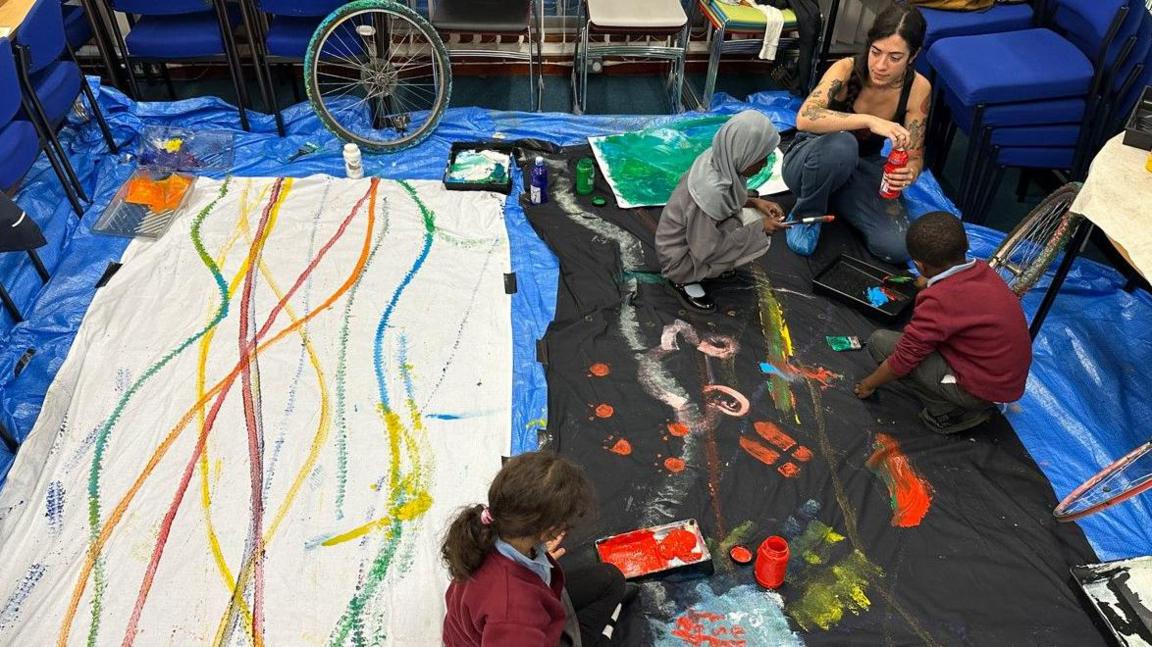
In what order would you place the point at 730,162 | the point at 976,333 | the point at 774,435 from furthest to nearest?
1. the point at 730,162
2. the point at 774,435
3. the point at 976,333

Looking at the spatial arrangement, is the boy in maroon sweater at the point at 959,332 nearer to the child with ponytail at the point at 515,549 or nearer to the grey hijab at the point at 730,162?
the grey hijab at the point at 730,162

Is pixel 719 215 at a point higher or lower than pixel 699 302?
higher

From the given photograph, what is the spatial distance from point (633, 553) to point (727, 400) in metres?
0.71

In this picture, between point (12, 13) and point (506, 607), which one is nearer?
point (506, 607)

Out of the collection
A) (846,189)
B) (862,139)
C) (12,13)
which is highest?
(12,13)

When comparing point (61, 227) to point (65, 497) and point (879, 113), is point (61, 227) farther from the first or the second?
point (879, 113)

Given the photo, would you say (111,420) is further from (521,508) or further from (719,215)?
(719,215)

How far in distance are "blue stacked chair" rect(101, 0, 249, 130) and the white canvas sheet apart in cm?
85

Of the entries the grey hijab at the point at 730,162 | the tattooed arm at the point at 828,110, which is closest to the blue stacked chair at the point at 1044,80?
the tattooed arm at the point at 828,110

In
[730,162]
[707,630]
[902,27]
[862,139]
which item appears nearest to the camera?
[707,630]

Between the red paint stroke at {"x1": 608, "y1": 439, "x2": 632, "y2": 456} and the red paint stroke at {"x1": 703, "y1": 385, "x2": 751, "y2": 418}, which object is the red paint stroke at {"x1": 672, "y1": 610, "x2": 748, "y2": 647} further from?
the red paint stroke at {"x1": 703, "y1": 385, "x2": 751, "y2": 418}

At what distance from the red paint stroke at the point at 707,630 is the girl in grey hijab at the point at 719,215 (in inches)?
50.2

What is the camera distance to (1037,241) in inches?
117

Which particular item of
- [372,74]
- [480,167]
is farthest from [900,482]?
[372,74]
